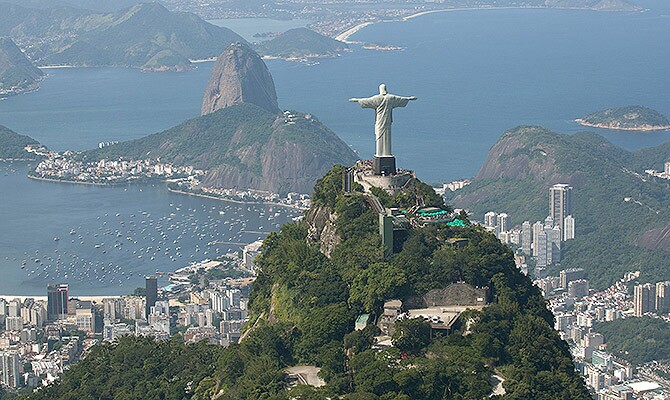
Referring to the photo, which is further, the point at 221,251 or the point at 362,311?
the point at 221,251

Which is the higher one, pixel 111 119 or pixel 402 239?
pixel 402 239

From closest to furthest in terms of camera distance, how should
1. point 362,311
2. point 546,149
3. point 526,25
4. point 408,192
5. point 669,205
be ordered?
point 362,311
point 408,192
point 669,205
point 546,149
point 526,25

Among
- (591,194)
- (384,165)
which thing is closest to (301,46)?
(591,194)

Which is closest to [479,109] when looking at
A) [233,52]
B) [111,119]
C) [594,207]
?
[233,52]

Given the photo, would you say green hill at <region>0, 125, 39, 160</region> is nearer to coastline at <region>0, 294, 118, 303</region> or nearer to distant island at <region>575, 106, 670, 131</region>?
distant island at <region>575, 106, 670, 131</region>

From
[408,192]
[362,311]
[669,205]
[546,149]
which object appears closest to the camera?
[362,311]

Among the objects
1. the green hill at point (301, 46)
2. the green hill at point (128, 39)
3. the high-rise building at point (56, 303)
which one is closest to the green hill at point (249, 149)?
the high-rise building at point (56, 303)

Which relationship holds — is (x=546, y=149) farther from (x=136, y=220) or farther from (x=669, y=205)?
(x=136, y=220)
